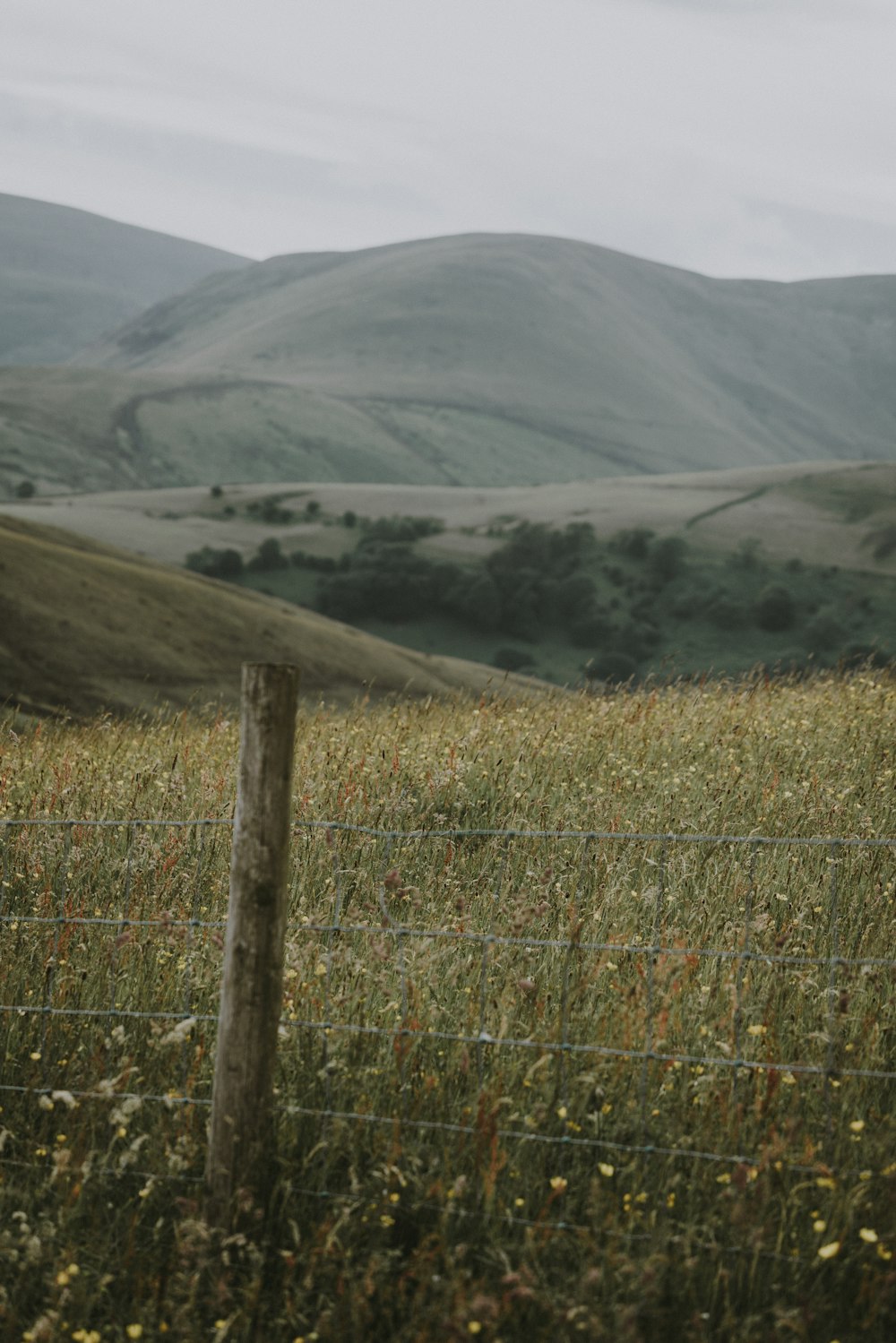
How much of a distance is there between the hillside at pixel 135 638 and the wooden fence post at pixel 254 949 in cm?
1538

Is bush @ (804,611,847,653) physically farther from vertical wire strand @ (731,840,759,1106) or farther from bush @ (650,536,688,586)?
vertical wire strand @ (731,840,759,1106)

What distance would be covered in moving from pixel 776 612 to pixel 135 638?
8864cm

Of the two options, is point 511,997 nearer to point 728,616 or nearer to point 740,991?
point 740,991

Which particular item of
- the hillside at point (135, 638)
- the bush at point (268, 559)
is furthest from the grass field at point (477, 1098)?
the bush at point (268, 559)

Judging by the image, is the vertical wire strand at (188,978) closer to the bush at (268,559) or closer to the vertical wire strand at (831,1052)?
the vertical wire strand at (831,1052)

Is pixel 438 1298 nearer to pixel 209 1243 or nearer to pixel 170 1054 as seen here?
pixel 209 1243

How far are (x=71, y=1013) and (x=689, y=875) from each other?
309cm

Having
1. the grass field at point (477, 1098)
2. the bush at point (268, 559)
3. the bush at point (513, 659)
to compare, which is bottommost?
the bush at point (513, 659)

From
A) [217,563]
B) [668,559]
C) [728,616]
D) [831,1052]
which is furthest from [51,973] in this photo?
[668,559]

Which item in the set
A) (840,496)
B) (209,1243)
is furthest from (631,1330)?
(840,496)

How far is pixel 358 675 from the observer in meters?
32.3

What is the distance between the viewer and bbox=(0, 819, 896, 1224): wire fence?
446cm

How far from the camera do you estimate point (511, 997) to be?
16.4 ft

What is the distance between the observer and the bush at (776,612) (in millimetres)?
108000
